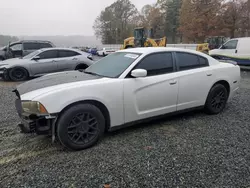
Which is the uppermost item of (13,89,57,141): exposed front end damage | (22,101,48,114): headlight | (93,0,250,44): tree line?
(93,0,250,44): tree line

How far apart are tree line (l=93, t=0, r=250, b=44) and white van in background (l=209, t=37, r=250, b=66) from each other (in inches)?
676

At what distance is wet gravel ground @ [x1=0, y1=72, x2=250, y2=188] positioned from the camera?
7.92 feet

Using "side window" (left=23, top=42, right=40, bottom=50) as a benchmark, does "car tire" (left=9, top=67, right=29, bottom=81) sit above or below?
below

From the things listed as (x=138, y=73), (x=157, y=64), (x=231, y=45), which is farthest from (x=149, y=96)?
(x=231, y=45)

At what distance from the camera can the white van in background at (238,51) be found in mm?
10914

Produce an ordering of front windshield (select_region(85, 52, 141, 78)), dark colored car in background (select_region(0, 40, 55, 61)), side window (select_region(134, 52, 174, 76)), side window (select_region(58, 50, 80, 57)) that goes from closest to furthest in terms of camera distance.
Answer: front windshield (select_region(85, 52, 141, 78)), side window (select_region(134, 52, 174, 76)), side window (select_region(58, 50, 80, 57)), dark colored car in background (select_region(0, 40, 55, 61))

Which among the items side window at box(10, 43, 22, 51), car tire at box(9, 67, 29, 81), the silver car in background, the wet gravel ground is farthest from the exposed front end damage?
side window at box(10, 43, 22, 51)

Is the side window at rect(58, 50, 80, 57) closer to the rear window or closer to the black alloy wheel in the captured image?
the rear window

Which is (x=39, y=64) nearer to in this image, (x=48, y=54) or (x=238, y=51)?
(x=48, y=54)

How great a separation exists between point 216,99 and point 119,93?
2.35 meters

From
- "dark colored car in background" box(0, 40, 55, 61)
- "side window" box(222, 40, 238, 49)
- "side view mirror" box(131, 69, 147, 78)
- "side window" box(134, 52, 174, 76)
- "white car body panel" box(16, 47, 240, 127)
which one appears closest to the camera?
"white car body panel" box(16, 47, 240, 127)

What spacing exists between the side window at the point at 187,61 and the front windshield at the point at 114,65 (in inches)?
33.7

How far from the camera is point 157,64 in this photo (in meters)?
3.74

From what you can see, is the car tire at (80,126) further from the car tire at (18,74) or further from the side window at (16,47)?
the side window at (16,47)
